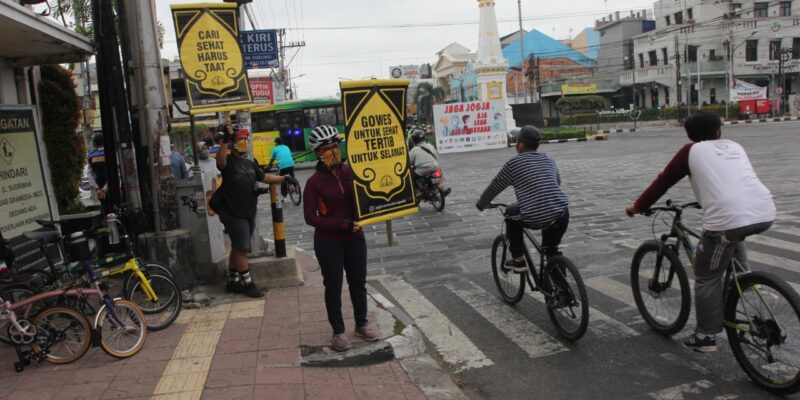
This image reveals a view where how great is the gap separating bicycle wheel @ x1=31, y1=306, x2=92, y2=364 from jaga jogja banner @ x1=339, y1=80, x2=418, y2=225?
7.70ft

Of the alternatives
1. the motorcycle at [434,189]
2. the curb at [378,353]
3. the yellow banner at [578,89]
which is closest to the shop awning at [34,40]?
the curb at [378,353]

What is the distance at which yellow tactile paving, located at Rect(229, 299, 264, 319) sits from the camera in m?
6.11

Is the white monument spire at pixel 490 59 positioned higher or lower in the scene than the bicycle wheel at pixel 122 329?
higher

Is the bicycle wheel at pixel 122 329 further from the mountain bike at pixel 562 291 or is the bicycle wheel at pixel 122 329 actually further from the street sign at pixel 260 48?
the street sign at pixel 260 48

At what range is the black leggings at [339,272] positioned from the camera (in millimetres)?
5035

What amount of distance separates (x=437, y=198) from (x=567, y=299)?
25.0 feet

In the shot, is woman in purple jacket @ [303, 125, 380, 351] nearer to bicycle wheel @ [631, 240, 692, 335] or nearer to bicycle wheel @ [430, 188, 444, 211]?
bicycle wheel @ [631, 240, 692, 335]

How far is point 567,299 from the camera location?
5.25m

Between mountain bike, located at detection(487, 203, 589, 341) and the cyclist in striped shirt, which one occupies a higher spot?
the cyclist in striped shirt

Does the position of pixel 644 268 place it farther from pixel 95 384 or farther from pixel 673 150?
pixel 673 150

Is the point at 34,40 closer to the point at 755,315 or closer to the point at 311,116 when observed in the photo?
the point at 755,315

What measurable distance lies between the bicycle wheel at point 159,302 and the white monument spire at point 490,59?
33.8 m

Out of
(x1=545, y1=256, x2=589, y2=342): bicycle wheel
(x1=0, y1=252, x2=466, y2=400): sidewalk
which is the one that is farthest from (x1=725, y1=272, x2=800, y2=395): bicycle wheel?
(x1=0, y1=252, x2=466, y2=400): sidewalk

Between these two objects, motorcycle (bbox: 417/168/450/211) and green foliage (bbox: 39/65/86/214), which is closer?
green foliage (bbox: 39/65/86/214)
